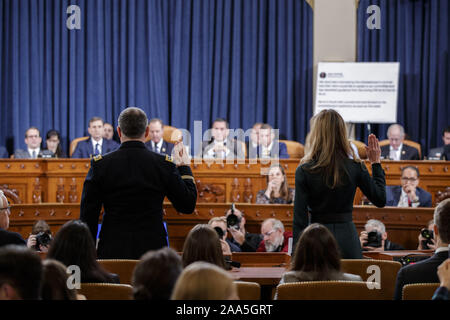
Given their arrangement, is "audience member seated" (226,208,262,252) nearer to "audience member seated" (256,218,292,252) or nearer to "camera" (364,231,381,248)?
"audience member seated" (256,218,292,252)

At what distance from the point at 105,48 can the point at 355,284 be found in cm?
871

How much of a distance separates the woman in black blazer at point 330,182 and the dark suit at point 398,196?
11.1ft

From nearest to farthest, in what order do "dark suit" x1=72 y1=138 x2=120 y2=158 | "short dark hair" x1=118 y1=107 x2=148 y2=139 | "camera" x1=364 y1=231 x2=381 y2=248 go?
1. "short dark hair" x1=118 y1=107 x2=148 y2=139
2. "camera" x1=364 y1=231 x2=381 y2=248
3. "dark suit" x1=72 y1=138 x2=120 y2=158

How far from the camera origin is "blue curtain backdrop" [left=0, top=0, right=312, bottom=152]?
34.5 ft

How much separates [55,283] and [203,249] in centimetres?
87

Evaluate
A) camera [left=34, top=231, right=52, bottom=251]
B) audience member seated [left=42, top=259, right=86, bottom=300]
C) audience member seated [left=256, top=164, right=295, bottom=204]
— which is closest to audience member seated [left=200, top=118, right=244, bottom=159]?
audience member seated [left=256, top=164, right=295, bottom=204]

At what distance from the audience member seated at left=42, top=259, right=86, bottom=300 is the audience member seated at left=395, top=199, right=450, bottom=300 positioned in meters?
1.45

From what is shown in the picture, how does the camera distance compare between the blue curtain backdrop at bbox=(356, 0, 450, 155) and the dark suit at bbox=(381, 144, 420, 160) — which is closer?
the dark suit at bbox=(381, 144, 420, 160)

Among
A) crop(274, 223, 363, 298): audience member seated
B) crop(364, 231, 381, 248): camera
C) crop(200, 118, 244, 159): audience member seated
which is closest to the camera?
crop(274, 223, 363, 298): audience member seated

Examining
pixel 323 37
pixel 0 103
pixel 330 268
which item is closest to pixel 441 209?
pixel 330 268

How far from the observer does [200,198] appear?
282 inches

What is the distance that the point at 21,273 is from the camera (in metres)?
1.99

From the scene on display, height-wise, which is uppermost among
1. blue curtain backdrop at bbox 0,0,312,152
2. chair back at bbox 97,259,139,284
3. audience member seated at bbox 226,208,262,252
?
→ blue curtain backdrop at bbox 0,0,312,152

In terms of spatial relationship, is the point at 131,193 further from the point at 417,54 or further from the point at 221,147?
the point at 417,54
